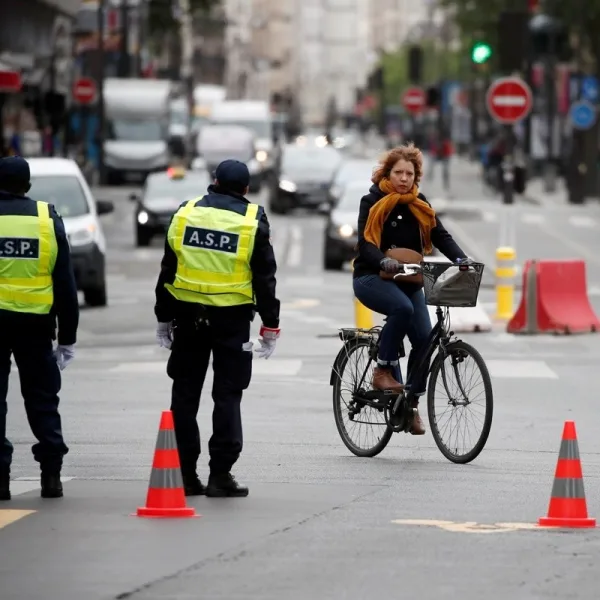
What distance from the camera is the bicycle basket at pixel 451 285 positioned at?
12445 mm

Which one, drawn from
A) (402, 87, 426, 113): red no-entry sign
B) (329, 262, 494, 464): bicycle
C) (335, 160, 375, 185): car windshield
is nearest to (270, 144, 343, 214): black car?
(335, 160, 375, 185): car windshield

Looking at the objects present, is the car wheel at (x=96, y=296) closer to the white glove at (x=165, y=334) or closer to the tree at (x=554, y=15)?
the white glove at (x=165, y=334)

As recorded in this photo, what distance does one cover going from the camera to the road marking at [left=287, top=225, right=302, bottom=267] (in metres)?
38.5

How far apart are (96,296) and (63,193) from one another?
51.5 inches

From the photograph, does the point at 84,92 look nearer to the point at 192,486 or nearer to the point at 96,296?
the point at 96,296

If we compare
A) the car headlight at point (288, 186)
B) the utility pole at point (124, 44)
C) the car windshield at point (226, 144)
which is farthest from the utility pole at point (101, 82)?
the car headlight at point (288, 186)

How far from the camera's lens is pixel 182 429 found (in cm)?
1114

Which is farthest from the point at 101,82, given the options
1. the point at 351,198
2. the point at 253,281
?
the point at 253,281

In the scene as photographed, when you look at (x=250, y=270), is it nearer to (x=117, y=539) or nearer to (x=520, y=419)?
(x=117, y=539)

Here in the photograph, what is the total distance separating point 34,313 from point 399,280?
8.75 feet

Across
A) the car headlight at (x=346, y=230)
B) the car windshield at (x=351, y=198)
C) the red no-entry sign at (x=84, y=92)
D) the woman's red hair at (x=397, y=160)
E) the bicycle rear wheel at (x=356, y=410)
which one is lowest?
the car headlight at (x=346, y=230)

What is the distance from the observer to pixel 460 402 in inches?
495

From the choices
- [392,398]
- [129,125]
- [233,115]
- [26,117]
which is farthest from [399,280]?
[233,115]

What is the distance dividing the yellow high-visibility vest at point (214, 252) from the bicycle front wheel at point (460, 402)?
179 cm
